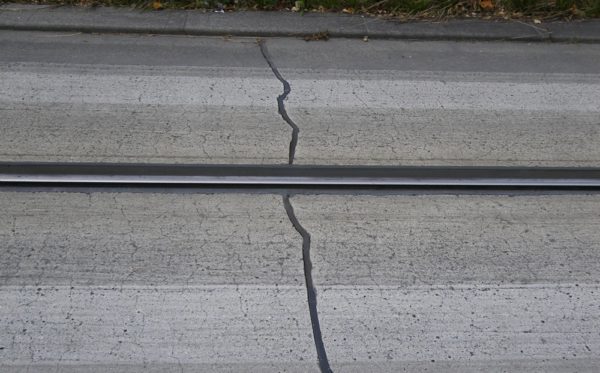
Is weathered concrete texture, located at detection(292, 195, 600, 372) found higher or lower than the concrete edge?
lower

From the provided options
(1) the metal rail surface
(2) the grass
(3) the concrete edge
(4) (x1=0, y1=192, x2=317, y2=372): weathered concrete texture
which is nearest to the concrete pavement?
(4) (x1=0, y1=192, x2=317, y2=372): weathered concrete texture

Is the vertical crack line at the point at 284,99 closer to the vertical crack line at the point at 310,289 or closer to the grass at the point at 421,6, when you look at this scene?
the vertical crack line at the point at 310,289

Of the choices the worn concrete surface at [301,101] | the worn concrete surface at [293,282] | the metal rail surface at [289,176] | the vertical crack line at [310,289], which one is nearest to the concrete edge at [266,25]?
the worn concrete surface at [301,101]

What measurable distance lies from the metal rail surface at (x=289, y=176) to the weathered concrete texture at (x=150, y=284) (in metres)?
0.14

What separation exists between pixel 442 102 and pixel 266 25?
2.25m

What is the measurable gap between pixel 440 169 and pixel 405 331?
5.59 feet

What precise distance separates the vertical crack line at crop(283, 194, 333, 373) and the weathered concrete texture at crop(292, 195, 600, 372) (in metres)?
0.04

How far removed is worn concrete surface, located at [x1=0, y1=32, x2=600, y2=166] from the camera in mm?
5207

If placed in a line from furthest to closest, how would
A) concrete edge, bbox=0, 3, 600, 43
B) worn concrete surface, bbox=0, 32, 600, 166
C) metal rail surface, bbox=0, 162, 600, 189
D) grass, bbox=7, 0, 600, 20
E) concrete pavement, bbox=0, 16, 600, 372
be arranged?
grass, bbox=7, 0, 600, 20 → concrete edge, bbox=0, 3, 600, 43 → worn concrete surface, bbox=0, 32, 600, 166 → metal rail surface, bbox=0, 162, 600, 189 → concrete pavement, bbox=0, 16, 600, 372

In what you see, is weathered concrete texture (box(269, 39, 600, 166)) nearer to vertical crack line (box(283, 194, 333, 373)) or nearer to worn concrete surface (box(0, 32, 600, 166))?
worn concrete surface (box(0, 32, 600, 166))

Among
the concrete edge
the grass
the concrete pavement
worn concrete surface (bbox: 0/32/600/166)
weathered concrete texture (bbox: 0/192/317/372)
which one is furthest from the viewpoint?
the grass

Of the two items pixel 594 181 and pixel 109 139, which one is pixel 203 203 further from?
pixel 594 181

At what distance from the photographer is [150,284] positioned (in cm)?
385

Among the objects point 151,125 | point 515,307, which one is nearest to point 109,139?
point 151,125
